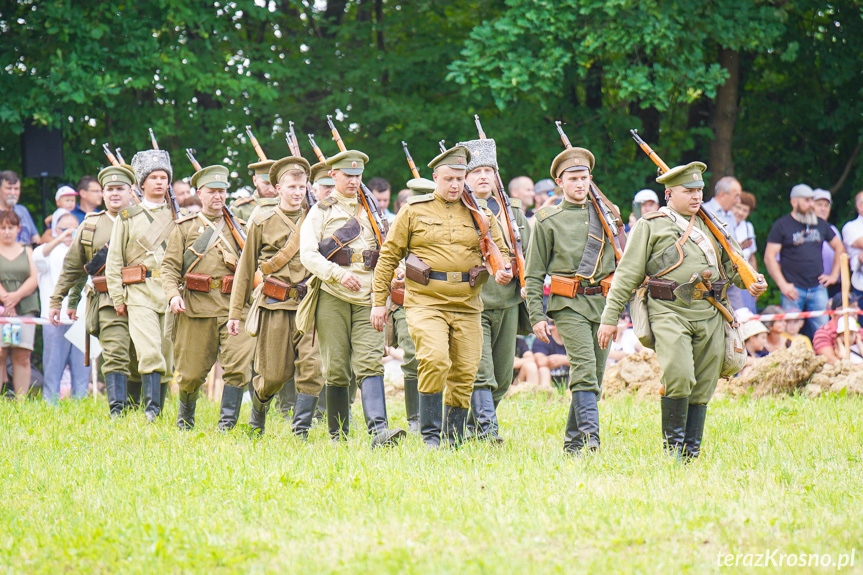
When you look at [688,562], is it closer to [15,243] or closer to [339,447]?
[339,447]

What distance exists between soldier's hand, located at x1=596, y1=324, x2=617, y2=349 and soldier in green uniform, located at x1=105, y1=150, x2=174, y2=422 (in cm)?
438

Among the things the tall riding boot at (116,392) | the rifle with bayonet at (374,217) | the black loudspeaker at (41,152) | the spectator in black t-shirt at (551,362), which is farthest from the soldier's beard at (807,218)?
the black loudspeaker at (41,152)

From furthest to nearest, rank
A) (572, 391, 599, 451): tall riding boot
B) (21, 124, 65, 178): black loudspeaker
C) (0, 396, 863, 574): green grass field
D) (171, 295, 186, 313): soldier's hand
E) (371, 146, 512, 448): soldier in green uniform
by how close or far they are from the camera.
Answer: (21, 124, 65, 178): black loudspeaker
(171, 295, 186, 313): soldier's hand
(572, 391, 599, 451): tall riding boot
(371, 146, 512, 448): soldier in green uniform
(0, 396, 863, 574): green grass field

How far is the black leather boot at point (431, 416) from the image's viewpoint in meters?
7.62

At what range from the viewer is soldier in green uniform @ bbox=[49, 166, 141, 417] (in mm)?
10039

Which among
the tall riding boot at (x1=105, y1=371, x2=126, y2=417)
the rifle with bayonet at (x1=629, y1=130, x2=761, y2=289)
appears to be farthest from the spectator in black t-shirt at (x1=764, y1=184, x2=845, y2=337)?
the tall riding boot at (x1=105, y1=371, x2=126, y2=417)

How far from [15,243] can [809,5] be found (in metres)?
11.3

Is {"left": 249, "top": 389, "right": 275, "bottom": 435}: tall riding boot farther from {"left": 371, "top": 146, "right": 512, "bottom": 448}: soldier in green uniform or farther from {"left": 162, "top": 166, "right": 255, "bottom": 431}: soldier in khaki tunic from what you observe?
{"left": 371, "top": 146, "right": 512, "bottom": 448}: soldier in green uniform

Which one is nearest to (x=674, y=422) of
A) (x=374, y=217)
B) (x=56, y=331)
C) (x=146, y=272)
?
(x=374, y=217)

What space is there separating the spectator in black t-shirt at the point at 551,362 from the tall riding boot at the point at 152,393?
4.77m

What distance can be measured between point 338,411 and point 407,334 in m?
0.93

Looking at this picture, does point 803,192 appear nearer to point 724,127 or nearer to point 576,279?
point 724,127

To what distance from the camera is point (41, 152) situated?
1483cm

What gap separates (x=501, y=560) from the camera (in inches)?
193
